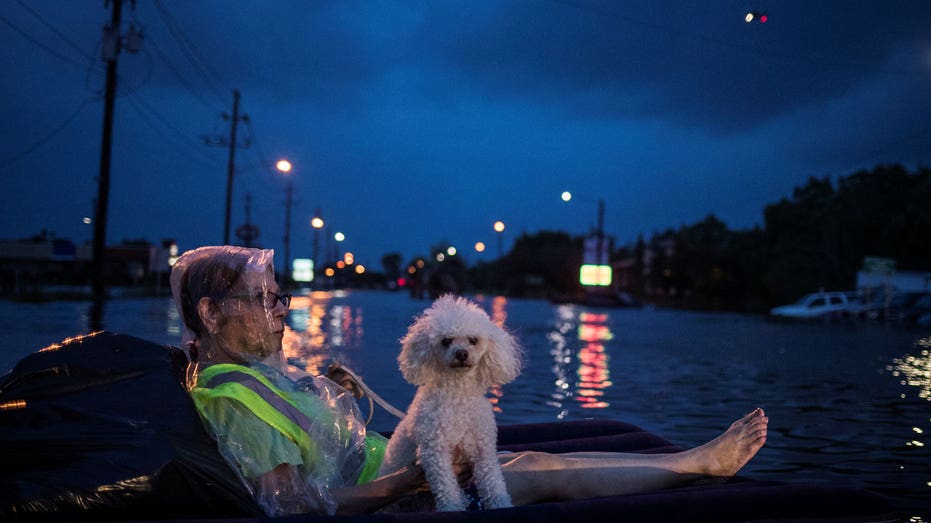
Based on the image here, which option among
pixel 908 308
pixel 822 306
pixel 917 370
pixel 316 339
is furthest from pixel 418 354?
pixel 822 306

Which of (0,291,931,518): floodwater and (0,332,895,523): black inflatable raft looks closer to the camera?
(0,332,895,523): black inflatable raft

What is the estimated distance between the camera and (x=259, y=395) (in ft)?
10.6

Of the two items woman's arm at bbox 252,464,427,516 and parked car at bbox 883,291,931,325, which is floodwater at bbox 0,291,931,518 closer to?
woman's arm at bbox 252,464,427,516

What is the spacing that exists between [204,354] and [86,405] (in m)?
0.52

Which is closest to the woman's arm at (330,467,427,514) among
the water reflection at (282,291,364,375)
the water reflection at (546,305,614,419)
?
the water reflection at (546,305,614,419)

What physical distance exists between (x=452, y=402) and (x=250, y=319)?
0.90 m

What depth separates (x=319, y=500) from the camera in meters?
3.38

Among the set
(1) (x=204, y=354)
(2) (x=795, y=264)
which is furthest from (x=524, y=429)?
(2) (x=795, y=264)

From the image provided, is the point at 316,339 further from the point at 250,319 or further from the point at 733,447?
the point at 250,319

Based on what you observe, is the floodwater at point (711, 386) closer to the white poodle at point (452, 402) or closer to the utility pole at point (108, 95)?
the white poodle at point (452, 402)

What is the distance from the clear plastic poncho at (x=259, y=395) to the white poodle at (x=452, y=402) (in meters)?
0.34

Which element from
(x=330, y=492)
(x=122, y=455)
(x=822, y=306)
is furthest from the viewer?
(x=822, y=306)

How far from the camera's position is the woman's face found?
11.5 ft

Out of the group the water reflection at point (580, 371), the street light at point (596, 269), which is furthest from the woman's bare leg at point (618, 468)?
the street light at point (596, 269)
